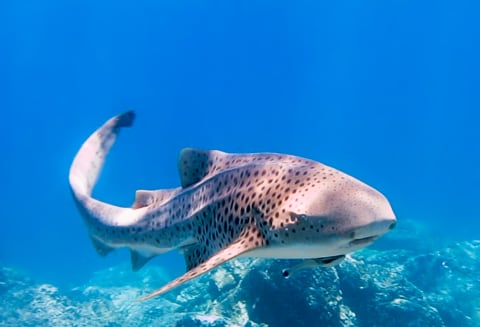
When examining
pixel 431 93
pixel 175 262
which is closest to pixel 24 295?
pixel 175 262

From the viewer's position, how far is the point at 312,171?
13.2ft

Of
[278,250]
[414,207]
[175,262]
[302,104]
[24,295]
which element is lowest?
[278,250]

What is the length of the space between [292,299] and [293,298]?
0.03m

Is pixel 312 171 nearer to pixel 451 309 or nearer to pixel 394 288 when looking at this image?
pixel 394 288

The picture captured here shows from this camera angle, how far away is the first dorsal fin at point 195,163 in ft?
16.5

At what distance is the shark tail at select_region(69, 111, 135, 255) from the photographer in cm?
591

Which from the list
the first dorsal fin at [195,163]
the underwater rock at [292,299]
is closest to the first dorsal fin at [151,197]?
the first dorsal fin at [195,163]

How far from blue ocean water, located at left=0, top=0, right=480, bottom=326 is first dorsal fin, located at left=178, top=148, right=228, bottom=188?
86971mm


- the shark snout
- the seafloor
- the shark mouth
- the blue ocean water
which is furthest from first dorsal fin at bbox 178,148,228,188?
the blue ocean water

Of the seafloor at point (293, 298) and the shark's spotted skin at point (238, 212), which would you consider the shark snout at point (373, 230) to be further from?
the seafloor at point (293, 298)

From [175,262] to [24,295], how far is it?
44.6 ft

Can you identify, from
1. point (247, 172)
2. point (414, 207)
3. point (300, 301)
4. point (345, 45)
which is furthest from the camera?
point (345, 45)

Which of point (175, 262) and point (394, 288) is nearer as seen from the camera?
point (394, 288)

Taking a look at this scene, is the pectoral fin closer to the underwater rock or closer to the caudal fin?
the caudal fin
